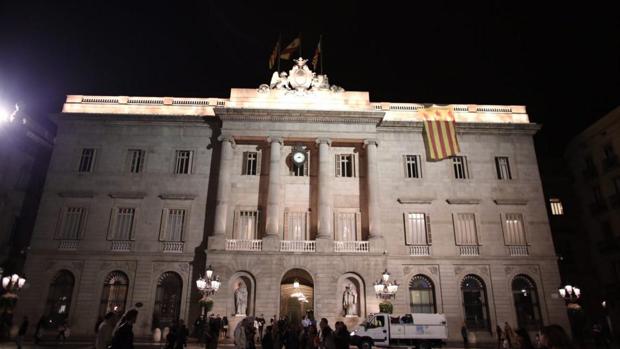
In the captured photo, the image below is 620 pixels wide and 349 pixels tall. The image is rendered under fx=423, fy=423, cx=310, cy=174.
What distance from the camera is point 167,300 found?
30.5m

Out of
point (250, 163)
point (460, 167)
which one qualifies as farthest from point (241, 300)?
point (460, 167)

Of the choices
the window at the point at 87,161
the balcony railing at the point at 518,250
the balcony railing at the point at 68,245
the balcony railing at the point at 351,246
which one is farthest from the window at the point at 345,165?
the balcony railing at the point at 68,245

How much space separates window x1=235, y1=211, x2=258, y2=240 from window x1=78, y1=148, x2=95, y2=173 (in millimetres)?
12617

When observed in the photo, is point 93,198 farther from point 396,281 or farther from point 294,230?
point 396,281

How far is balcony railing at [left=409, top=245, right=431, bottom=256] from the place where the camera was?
31.8 metres

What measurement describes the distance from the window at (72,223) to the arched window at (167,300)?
7.35 metres

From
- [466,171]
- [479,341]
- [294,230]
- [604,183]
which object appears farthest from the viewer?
[604,183]

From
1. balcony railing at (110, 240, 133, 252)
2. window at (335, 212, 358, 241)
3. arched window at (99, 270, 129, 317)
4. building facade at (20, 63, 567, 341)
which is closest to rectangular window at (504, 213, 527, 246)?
building facade at (20, 63, 567, 341)

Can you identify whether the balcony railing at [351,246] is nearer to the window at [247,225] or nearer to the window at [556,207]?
the window at [247,225]

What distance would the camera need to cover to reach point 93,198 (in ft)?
107

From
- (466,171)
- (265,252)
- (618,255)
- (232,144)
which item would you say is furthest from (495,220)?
(232,144)

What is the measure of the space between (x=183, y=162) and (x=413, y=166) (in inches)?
735

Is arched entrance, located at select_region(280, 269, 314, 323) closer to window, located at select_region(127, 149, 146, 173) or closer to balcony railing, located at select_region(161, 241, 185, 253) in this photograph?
balcony railing, located at select_region(161, 241, 185, 253)

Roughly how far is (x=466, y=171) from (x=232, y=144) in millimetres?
18975
